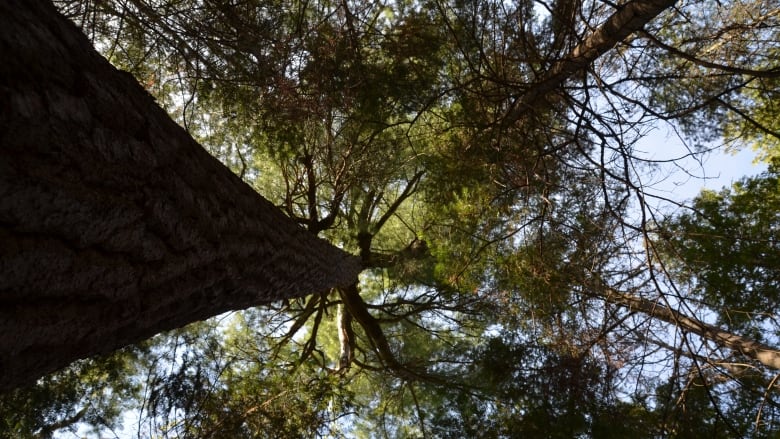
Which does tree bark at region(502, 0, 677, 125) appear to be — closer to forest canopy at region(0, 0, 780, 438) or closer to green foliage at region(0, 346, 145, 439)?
forest canopy at region(0, 0, 780, 438)

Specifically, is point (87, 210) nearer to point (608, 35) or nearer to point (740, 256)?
point (608, 35)

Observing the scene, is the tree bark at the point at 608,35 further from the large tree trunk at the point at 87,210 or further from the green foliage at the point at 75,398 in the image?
the green foliage at the point at 75,398

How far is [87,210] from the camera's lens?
0.88 meters

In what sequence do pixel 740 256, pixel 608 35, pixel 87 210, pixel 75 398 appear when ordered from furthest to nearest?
pixel 740 256 → pixel 75 398 → pixel 608 35 → pixel 87 210

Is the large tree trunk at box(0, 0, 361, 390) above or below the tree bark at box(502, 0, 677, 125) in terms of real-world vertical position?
below

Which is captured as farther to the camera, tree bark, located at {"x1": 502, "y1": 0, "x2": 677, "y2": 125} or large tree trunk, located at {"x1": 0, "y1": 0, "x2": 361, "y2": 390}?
tree bark, located at {"x1": 502, "y1": 0, "x2": 677, "y2": 125}

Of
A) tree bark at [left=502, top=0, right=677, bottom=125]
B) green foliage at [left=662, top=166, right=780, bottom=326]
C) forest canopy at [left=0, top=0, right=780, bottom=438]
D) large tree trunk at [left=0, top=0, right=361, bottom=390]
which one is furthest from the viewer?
green foliage at [left=662, top=166, right=780, bottom=326]

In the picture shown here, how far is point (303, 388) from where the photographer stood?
4008 mm

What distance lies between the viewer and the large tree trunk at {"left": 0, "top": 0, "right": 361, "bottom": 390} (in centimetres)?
77

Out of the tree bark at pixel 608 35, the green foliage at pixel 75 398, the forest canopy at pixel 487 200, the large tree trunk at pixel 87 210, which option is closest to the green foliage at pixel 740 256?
the forest canopy at pixel 487 200

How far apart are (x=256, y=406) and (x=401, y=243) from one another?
393 centimetres

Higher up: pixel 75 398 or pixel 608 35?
pixel 608 35

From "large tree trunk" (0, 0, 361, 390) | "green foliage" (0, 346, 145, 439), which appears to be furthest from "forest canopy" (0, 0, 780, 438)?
"large tree trunk" (0, 0, 361, 390)

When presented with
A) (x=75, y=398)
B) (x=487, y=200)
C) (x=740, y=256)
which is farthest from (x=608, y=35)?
(x=75, y=398)
